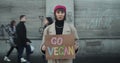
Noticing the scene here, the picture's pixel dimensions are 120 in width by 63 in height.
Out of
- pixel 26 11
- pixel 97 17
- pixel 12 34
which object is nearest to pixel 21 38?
pixel 12 34

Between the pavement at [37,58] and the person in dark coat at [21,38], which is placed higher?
the person in dark coat at [21,38]

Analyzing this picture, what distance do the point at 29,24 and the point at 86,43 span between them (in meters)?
2.12

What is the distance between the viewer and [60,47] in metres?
5.47

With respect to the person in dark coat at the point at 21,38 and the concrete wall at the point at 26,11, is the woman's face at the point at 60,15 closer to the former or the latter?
the person in dark coat at the point at 21,38

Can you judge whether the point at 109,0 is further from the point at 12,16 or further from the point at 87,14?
the point at 12,16

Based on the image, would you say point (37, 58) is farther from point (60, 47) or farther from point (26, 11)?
point (60, 47)

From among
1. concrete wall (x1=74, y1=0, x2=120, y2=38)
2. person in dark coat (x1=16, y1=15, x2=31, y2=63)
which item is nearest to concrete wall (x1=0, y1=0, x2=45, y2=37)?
concrete wall (x1=74, y1=0, x2=120, y2=38)

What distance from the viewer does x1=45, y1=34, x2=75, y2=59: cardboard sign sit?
215 inches

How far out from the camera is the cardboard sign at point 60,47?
5453mm

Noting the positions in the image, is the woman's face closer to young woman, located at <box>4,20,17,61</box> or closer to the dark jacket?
the dark jacket

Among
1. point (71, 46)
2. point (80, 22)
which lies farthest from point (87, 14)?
point (71, 46)

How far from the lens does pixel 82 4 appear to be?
14297 mm

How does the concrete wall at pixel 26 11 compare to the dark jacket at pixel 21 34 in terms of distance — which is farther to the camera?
the concrete wall at pixel 26 11

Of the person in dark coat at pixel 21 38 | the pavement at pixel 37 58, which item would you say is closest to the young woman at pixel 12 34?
the pavement at pixel 37 58
